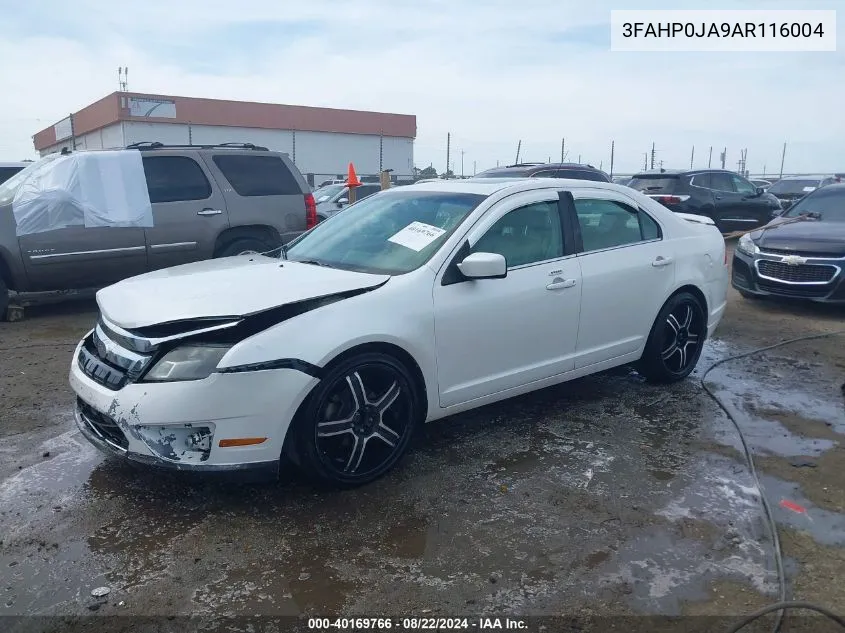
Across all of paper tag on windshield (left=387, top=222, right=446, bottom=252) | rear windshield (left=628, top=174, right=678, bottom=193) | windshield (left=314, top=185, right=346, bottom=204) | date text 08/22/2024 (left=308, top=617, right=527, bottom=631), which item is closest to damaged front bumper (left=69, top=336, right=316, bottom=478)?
date text 08/22/2024 (left=308, top=617, right=527, bottom=631)

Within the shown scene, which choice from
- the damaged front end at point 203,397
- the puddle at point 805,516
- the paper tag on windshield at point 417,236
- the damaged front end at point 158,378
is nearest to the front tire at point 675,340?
the puddle at point 805,516

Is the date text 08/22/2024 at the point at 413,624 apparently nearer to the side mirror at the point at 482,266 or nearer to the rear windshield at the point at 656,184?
the side mirror at the point at 482,266

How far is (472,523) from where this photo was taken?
3406 millimetres

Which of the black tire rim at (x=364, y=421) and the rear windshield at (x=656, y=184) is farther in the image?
the rear windshield at (x=656, y=184)

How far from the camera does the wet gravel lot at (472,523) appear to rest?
285 cm

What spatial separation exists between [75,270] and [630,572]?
6.59 metres

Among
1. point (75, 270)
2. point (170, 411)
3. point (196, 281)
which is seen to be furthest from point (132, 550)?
point (75, 270)

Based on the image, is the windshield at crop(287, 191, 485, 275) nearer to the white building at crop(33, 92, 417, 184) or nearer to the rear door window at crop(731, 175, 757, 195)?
the rear door window at crop(731, 175, 757, 195)

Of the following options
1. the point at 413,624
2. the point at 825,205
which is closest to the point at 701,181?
the point at 825,205

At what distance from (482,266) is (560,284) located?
2.68 feet

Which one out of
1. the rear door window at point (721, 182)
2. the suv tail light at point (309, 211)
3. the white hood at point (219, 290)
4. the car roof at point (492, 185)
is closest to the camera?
the white hood at point (219, 290)

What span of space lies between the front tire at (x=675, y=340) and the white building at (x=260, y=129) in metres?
30.5

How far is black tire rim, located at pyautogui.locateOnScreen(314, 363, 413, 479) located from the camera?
139 inches

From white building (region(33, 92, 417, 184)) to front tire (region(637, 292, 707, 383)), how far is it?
30.5 metres
